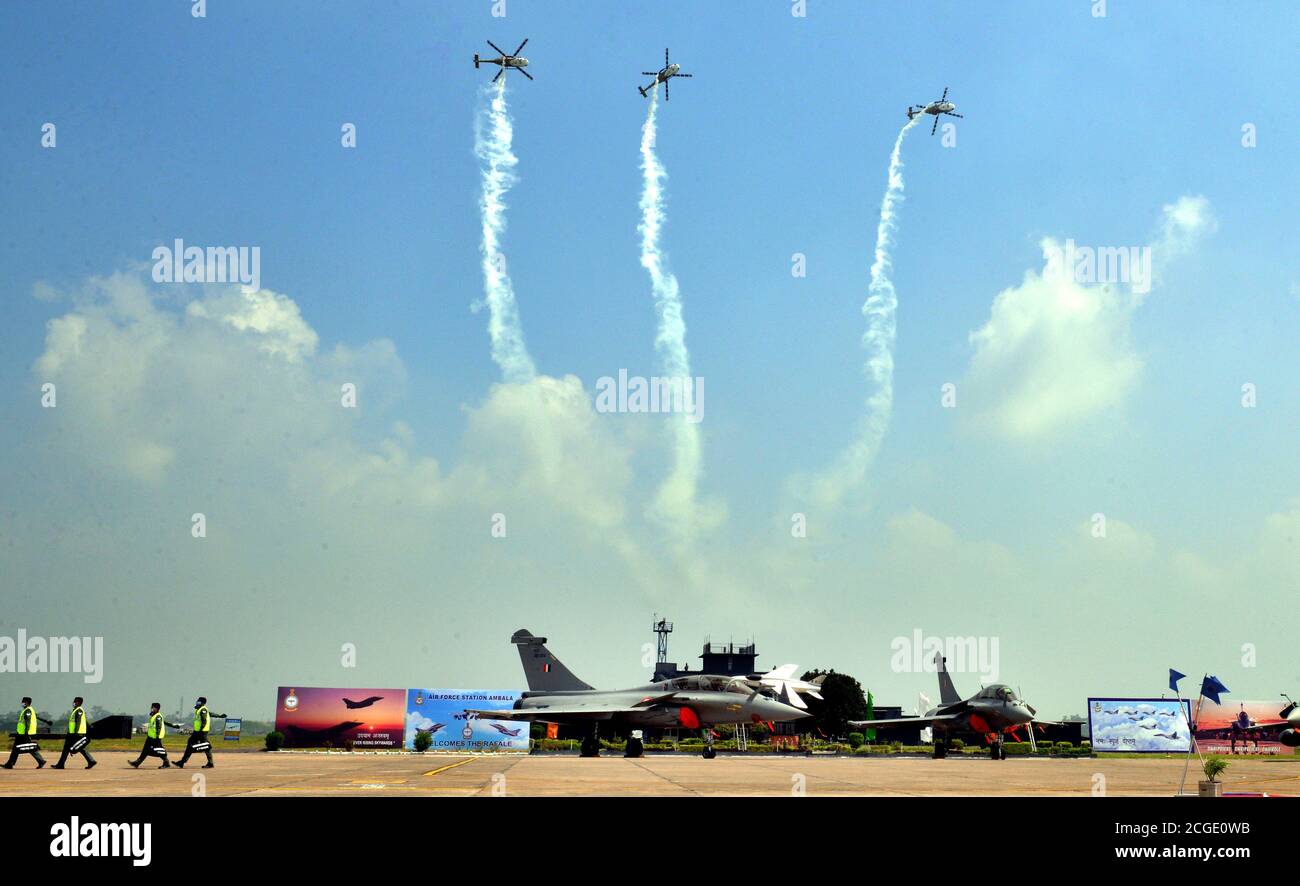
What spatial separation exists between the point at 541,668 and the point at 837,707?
54.8 meters

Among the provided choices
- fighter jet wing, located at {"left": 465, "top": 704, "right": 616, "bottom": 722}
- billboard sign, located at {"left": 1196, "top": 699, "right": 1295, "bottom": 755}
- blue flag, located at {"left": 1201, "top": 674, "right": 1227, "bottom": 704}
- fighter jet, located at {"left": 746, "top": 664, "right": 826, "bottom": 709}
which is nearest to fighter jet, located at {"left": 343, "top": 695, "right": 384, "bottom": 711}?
fighter jet wing, located at {"left": 465, "top": 704, "right": 616, "bottom": 722}

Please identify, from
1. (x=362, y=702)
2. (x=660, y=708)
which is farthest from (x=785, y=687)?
(x=362, y=702)

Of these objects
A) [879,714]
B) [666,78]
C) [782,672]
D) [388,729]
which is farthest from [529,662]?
[879,714]

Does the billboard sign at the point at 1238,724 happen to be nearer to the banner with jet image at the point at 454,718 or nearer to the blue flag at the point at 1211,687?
the banner with jet image at the point at 454,718

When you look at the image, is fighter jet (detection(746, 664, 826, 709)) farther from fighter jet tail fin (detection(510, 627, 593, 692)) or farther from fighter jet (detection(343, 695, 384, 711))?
fighter jet (detection(343, 695, 384, 711))

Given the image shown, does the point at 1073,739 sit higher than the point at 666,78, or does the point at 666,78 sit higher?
the point at 666,78

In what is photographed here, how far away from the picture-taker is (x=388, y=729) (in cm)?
5875

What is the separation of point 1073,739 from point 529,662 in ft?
220

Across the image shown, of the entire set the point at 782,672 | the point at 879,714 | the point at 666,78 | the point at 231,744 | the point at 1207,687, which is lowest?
the point at 879,714

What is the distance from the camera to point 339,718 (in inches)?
2288

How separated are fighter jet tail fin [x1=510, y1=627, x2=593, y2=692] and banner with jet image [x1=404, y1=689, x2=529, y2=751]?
13.9ft

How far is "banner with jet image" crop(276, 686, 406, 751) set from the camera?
5781cm
